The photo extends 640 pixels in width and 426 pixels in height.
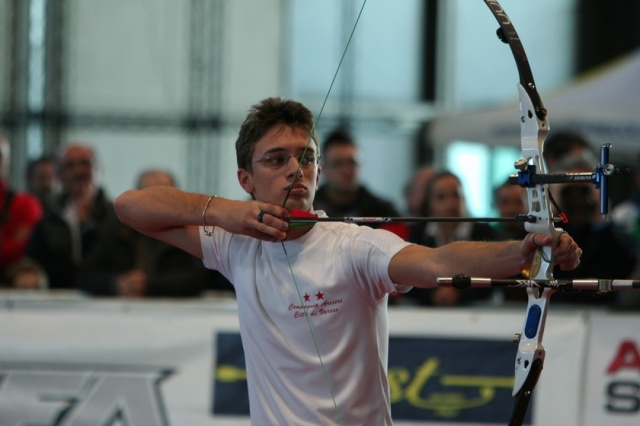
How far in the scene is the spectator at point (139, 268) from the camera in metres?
5.37

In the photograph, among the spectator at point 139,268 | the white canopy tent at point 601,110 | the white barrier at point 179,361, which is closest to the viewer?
the white barrier at point 179,361

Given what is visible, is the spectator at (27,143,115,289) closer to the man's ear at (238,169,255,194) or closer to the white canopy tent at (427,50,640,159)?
the man's ear at (238,169,255,194)

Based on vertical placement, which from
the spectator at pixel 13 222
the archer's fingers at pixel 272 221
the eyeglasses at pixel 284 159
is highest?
the eyeglasses at pixel 284 159

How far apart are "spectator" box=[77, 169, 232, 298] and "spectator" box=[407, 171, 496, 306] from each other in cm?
102

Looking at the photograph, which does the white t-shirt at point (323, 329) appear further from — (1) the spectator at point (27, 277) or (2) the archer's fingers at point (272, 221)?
(1) the spectator at point (27, 277)

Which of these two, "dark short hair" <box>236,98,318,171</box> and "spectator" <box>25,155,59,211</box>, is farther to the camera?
"spectator" <box>25,155,59,211</box>

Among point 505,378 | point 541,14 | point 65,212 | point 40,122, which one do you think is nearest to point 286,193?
point 505,378

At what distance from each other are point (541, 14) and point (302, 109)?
Result: 10.9 meters

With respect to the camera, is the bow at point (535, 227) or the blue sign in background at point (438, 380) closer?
the bow at point (535, 227)

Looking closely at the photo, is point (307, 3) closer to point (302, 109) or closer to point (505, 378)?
point (505, 378)

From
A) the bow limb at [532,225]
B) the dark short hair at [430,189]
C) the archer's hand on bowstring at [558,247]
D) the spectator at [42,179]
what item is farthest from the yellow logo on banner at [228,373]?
the spectator at [42,179]

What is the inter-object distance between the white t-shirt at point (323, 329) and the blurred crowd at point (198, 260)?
1967mm

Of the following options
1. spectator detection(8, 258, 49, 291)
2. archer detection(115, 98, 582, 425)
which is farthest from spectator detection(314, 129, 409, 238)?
archer detection(115, 98, 582, 425)

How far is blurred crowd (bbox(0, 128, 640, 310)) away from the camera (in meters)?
4.95
